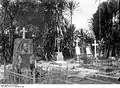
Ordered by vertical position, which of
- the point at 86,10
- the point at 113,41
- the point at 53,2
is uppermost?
the point at 53,2

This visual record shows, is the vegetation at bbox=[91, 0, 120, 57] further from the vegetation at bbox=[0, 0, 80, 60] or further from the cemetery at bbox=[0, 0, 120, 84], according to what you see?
the vegetation at bbox=[0, 0, 80, 60]

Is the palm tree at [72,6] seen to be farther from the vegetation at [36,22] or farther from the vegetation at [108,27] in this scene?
the vegetation at [108,27]

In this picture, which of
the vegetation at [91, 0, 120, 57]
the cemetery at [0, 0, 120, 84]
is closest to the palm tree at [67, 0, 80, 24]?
the cemetery at [0, 0, 120, 84]

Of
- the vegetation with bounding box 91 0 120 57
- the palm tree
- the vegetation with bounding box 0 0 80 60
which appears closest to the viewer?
the vegetation with bounding box 0 0 80 60

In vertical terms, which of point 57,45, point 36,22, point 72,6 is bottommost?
point 57,45

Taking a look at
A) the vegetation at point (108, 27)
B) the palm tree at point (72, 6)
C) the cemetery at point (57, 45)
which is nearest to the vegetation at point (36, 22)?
the cemetery at point (57, 45)

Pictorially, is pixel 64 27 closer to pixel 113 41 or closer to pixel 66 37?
pixel 66 37

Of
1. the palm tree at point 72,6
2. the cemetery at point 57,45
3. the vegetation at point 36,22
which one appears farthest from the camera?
the palm tree at point 72,6

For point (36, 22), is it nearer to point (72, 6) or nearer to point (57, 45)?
point (57, 45)

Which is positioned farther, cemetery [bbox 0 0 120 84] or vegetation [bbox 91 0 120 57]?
vegetation [bbox 91 0 120 57]

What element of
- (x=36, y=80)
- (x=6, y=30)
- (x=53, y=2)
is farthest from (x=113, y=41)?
(x=36, y=80)

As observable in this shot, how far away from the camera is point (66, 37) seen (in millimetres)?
12805

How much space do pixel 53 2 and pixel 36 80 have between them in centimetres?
1016

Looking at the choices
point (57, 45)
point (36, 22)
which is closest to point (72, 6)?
point (57, 45)
